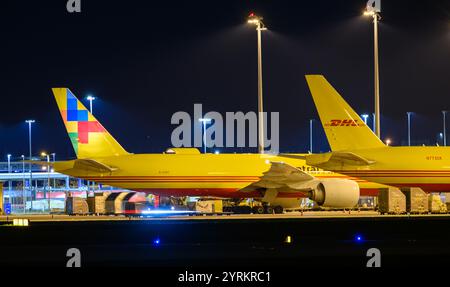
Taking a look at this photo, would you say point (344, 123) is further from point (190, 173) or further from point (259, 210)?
point (190, 173)

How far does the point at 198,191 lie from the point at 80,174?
872cm

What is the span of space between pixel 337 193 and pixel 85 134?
63.8 ft

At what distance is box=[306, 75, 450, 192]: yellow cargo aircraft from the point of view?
186 feet

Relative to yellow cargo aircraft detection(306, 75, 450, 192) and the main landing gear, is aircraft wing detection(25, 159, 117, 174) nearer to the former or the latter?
the main landing gear

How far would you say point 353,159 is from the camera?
56.2 metres

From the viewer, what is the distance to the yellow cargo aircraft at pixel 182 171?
200 ft

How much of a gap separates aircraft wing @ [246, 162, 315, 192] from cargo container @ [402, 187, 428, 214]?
652cm

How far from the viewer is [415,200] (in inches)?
2288

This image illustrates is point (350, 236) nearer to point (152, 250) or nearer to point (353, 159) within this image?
point (152, 250)

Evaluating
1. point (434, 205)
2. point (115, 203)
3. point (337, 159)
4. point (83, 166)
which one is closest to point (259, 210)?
point (337, 159)

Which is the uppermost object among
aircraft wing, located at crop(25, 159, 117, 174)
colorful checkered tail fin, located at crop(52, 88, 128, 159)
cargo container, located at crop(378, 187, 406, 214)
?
colorful checkered tail fin, located at crop(52, 88, 128, 159)

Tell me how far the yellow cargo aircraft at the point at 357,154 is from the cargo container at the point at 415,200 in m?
0.51

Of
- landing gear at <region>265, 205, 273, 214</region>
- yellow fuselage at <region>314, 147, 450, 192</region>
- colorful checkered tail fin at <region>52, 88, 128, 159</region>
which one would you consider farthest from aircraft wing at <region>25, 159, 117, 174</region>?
yellow fuselage at <region>314, 147, 450, 192</region>

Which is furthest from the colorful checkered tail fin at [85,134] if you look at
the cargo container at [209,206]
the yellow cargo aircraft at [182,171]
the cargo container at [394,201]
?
the cargo container at [394,201]
